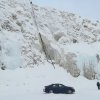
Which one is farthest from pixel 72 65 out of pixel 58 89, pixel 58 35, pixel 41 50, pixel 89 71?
pixel 58 89

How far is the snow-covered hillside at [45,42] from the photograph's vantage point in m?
51.3

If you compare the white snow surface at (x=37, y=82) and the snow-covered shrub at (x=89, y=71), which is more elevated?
the white snow surface at (x=37, y=82)

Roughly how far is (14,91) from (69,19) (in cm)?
4027

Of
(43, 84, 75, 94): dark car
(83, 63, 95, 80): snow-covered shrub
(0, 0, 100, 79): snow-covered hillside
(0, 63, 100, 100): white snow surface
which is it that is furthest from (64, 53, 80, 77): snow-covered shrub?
(43, 84, 75, 94): dark car

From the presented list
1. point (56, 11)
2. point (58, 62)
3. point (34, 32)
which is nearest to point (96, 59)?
point (58, 62)

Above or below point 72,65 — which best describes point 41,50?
above

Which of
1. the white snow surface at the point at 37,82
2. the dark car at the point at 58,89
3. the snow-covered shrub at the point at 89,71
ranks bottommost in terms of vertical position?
the snow-covered shrub at the point at 89,71

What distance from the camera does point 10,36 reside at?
175 ft

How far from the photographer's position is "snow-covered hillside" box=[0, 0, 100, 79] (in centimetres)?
5134

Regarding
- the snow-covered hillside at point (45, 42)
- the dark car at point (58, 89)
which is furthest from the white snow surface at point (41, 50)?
the dark car at point (58, 89)

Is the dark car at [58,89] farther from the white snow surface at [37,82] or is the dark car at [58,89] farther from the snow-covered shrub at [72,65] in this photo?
the snow-covered shrub at [72,65]

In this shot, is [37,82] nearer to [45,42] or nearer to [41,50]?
[41,50]

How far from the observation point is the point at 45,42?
192 feet

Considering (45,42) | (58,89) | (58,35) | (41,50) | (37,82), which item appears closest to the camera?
(58,89)
